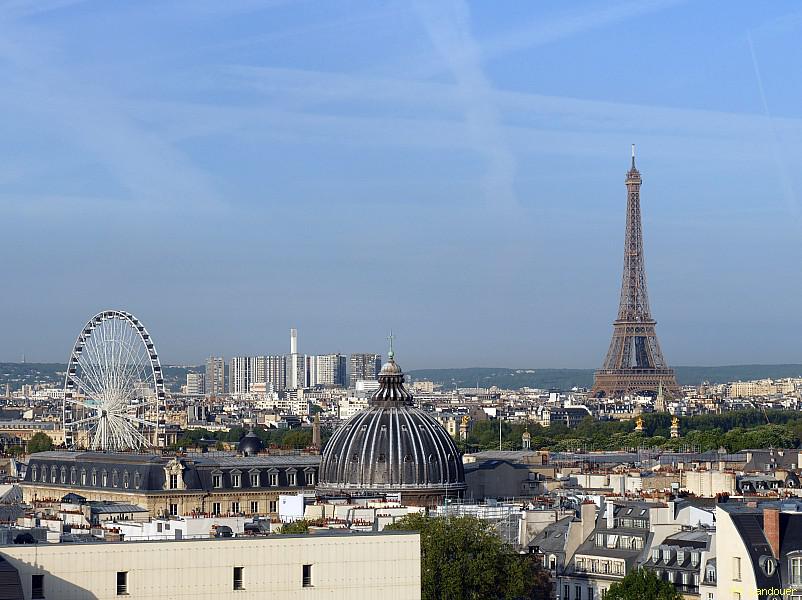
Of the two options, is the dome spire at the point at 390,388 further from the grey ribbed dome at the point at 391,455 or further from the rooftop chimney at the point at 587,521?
the rooftop chimney at the point at 587,521

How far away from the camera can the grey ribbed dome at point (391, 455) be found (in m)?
88.9

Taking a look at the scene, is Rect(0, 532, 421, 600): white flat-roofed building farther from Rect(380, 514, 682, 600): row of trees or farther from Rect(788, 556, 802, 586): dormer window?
Rect(380, 514, 682, 600): row of trees

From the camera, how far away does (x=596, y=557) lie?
62938 millimetres

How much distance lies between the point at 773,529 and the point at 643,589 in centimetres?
400

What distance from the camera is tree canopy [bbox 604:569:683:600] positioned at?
54375 millimetres

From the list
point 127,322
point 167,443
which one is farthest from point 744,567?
point 167,443

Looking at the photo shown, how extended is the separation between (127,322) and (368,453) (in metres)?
53.7

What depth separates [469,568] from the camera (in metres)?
57.0

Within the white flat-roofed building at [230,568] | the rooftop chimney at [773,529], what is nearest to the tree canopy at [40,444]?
the rooftop chimney at [773,529]

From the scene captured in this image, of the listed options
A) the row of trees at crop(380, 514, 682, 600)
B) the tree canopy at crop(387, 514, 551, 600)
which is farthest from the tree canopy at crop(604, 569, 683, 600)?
the tree canopy at crop(387, 514, 551, 600)

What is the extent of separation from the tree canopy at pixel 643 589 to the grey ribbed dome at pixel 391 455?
32881 millimetres

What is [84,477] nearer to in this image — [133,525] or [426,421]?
[426,421]

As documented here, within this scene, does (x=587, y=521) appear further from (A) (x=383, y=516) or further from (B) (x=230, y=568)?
(B) (x=230, y=568)

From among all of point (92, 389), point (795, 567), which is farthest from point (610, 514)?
point (92, 389)
